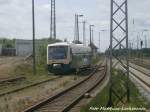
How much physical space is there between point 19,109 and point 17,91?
841cm

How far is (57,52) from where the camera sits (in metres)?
46.3

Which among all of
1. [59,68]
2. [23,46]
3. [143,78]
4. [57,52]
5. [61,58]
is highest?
[23,46]

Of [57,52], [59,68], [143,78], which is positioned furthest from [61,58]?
[143,78]

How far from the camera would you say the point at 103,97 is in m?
22.1

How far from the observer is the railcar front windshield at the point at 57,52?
45906 mm

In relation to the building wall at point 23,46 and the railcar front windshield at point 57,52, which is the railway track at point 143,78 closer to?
the railcar front windshield at point 57,52

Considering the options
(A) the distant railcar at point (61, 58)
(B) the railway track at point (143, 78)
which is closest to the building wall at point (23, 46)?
(B) the railway track at point (143, 78)

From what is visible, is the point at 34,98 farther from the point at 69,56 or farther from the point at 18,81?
the point at 69,56

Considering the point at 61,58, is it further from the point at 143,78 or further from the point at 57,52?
the point at 143,78

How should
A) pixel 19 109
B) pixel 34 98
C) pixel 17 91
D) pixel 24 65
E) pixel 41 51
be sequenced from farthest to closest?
pixel 41 51 → pixel 24 65 → pixel 17 91 → pixel 34 98 → pixel 19 109

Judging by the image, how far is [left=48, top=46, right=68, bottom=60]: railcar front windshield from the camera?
151ft

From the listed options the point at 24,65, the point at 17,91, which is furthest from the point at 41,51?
the point at 17,91

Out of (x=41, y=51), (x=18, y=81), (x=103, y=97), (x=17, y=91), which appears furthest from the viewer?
(x=41, y=51)

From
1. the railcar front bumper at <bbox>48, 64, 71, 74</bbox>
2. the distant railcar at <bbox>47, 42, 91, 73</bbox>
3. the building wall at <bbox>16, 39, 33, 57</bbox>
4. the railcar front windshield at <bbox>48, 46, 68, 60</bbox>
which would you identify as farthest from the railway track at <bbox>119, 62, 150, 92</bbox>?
the building wall at <bbox>16, 39, 33, 57</bbox>
